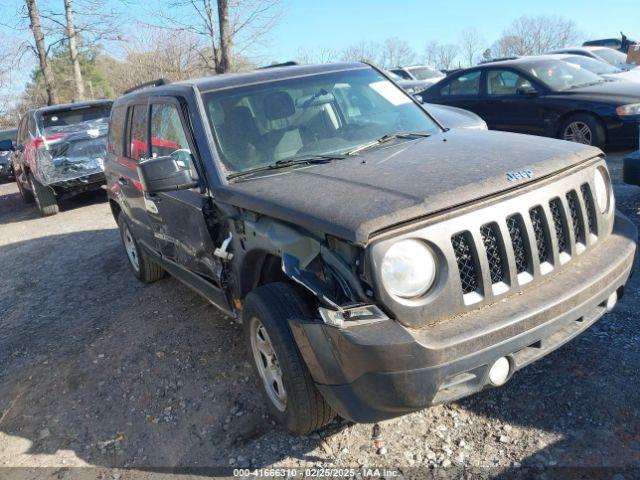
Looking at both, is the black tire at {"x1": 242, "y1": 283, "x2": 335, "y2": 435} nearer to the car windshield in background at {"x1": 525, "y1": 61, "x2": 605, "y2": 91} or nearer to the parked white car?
the car windshield in background at {"x1": 525, "y1": 61, "x2": 605, "y2": 91}

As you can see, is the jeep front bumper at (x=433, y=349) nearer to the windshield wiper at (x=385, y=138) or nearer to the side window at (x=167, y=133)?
the windshield wiper at (x=385, y=138)

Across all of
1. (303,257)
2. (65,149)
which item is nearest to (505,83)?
(65,149)

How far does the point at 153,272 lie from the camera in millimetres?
5445

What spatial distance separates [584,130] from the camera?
8.11m

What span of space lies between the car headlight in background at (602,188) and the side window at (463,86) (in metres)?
7.16

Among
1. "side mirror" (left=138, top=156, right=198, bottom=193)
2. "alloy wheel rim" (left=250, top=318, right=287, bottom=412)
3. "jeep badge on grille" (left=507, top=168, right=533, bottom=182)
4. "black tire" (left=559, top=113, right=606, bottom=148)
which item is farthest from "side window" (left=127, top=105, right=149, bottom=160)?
"black tire" (left=559, top=113, right=606, bottom=148)

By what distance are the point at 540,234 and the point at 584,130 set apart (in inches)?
250

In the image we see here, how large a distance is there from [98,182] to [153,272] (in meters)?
5.01

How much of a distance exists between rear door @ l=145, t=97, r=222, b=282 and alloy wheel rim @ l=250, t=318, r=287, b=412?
66cm

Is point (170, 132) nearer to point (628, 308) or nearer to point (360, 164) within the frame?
point (360, 164)

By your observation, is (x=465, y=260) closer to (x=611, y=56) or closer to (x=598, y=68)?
(x=598, y=68)

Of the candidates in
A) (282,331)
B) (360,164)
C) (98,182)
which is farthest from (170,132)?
(98,182)

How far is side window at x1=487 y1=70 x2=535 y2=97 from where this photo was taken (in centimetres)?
906

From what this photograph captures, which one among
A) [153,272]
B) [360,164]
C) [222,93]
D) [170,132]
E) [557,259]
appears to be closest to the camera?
[557,259]
